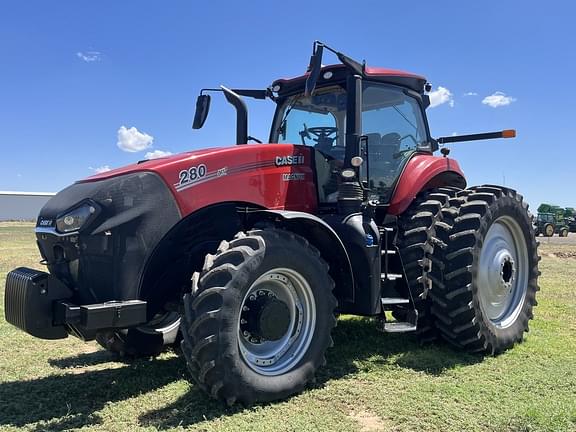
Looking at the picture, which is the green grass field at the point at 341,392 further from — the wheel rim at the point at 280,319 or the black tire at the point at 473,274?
the wheel rim at the point at 280,319

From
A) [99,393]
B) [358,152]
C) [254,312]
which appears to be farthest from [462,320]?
[99,393]

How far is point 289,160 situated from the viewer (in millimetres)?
5016

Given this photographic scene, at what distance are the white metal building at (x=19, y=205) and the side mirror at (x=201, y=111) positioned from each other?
5668cm

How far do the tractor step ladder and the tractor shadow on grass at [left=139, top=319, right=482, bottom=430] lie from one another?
0.34m

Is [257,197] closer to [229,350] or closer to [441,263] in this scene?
[229,350]

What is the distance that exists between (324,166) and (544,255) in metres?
15.9

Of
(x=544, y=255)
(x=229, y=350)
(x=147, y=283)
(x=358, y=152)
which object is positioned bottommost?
(x=544, y=255)

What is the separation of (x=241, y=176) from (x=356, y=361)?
2.08 metres

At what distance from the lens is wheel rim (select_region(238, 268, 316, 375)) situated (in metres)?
4.09

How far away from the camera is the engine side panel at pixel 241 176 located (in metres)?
4.23

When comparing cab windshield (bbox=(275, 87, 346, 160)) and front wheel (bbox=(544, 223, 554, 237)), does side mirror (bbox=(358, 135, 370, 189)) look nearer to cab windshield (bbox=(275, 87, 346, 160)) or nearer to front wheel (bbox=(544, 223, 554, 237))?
cab windshield (bbox=(275, 87, 346, 160))

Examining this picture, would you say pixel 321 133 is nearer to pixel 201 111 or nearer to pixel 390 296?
pixel 201 111

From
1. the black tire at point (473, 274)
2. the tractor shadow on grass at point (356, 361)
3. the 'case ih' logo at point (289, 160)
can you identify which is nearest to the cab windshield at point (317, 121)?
the 'case ih' logo at point (289, 160)

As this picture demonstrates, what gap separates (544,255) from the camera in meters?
18.6
